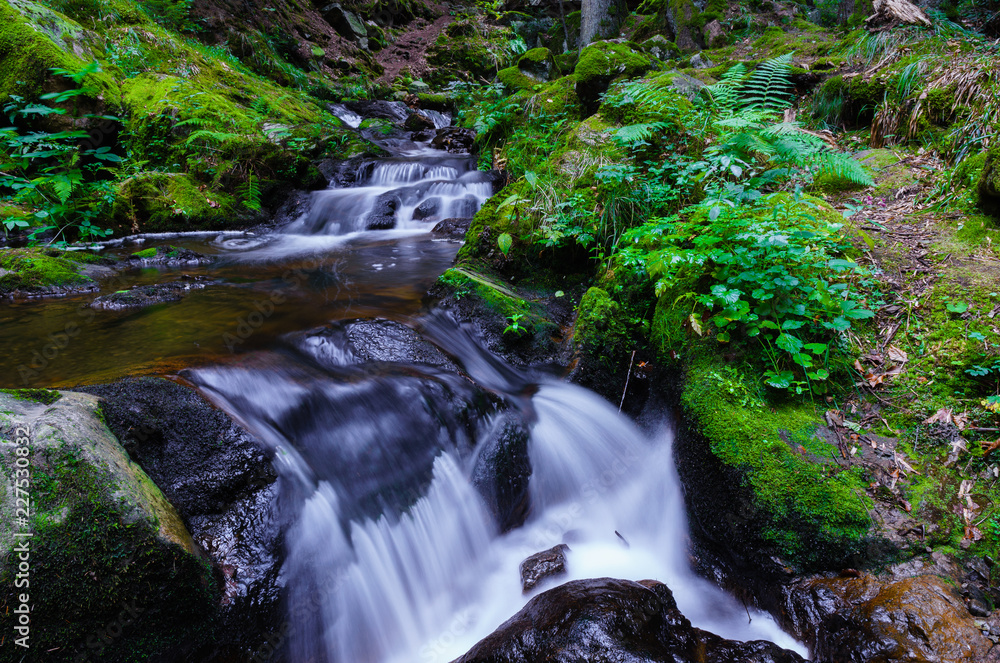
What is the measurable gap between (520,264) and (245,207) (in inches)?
242

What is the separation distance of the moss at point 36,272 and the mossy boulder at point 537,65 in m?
9.60

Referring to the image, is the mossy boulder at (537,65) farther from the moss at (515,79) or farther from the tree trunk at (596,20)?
the tree trunk at (596,20)

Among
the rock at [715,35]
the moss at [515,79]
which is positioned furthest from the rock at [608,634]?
the rock at [715,35]

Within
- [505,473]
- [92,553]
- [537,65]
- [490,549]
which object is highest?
[537,65]

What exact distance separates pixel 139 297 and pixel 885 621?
20.9 ft

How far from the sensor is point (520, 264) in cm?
489

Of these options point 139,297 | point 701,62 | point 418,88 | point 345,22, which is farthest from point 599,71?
point 345,22

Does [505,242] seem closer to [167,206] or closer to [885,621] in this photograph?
[885,621]

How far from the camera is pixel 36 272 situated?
5.05m

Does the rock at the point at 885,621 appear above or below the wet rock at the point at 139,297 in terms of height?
below

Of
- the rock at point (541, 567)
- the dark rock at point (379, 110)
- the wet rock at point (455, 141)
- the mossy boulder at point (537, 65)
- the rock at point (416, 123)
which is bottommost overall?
the rock at point (541, 567)

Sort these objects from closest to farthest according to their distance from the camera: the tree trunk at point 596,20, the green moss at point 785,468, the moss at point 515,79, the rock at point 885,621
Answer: the rock at point 885,621 < the green moss at point 785,468 < the moss at point 515,79 < the tree trunk at point 596,20

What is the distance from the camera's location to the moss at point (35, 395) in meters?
2.07

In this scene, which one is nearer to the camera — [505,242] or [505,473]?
[505,473]
